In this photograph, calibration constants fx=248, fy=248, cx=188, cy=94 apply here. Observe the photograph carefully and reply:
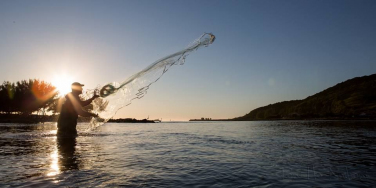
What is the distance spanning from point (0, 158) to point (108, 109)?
10.9m

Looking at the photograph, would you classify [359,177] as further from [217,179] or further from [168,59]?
[168,59]

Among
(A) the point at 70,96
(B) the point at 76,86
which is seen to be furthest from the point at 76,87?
(A) the point at 70,96

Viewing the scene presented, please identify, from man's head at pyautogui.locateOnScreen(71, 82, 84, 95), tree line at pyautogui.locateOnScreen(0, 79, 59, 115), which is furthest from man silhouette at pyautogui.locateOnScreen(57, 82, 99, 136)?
tree line at pyautogui.locateOnScreen(0, 79, 59, 115)

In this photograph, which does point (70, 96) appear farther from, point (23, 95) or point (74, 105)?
point (23, 95)

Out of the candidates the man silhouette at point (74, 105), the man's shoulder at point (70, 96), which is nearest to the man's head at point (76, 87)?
the man silhouette at point (74, 105)

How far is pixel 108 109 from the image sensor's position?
2359 cm

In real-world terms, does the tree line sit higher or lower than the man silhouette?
higher

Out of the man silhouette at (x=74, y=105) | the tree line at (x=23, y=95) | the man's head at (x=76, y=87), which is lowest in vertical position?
the man silhouette at (x=74, y=105)

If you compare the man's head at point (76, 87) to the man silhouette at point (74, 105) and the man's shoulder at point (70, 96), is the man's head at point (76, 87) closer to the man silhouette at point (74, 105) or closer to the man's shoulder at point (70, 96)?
the man silhouette at point (74, 105)

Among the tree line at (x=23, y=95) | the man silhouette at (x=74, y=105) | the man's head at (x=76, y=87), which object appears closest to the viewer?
the man silhouette at (x=74, y=105)

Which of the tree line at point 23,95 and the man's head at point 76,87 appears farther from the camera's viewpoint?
the tree line at point 23,95

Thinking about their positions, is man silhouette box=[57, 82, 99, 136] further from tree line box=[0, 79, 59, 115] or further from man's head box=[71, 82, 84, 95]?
tree line box=[0, 79, 59, 115]

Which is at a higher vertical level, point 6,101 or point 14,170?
point 6,101

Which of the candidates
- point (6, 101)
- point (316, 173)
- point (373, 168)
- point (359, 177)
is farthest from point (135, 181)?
point (6, 101)
